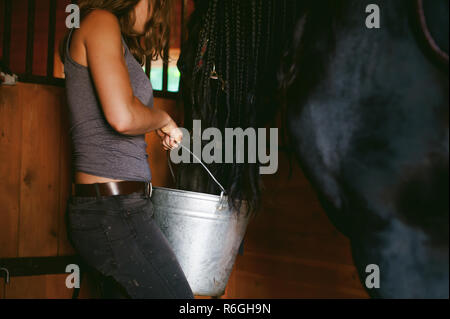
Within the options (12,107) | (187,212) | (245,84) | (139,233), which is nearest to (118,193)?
(139,233)

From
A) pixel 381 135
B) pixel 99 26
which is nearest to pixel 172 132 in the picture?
pixel 99 26

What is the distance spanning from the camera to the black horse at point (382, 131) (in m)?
0.80

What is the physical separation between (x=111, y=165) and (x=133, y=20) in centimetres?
37

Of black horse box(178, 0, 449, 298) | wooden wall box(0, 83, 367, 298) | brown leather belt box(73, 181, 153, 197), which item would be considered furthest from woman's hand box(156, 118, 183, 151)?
wooden wall box(0, 83, 367, 298)

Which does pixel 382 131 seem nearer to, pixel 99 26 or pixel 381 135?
pixel 381 135

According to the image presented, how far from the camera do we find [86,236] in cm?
96

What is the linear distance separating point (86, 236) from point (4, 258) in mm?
787

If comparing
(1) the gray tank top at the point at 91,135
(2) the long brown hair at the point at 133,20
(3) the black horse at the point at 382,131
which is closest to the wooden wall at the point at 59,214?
(2) the long brown hair at the point at 133,20

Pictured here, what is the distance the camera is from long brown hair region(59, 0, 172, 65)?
103 cm

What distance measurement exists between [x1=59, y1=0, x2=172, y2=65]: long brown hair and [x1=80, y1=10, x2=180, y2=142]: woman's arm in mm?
65

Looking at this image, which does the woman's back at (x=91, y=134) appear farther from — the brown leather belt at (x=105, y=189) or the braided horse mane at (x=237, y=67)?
the braided horse mane at (x=237, y=67)

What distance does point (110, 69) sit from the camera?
92 centimetres

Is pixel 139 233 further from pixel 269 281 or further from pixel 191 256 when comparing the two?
pixel 269 281

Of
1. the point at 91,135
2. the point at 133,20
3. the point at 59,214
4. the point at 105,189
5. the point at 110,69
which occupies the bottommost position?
the point at 59,214
